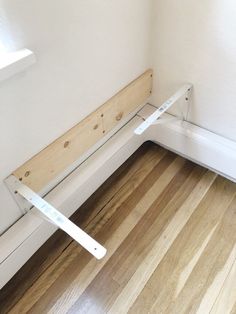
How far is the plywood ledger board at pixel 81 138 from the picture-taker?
1.00m

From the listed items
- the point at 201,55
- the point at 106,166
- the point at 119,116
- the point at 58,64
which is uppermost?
the point at 58,64

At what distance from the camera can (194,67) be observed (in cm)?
123

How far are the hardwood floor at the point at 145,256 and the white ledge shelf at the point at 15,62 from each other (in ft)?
2.55

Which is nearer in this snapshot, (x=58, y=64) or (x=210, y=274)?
(x=58, y=64)

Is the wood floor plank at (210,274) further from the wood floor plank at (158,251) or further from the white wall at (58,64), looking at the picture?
the white wall at (58,64)

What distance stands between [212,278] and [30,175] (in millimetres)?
816

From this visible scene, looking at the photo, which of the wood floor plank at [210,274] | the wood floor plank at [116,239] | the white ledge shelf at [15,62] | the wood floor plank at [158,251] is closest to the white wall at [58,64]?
the white ledge shelf at [15,62]

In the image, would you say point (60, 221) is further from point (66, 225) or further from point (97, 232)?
point (97, 232)

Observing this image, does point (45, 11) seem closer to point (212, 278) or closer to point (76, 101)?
point (76, 101)

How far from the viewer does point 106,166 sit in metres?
1.31

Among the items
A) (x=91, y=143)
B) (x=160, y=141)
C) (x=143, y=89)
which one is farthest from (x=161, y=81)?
(x=91, y=143)

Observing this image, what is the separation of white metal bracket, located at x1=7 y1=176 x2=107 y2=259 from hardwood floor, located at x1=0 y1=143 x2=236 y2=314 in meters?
0.34

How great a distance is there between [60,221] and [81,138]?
1.31 feet

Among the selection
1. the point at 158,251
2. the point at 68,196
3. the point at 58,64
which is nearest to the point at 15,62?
the point at 58,64
